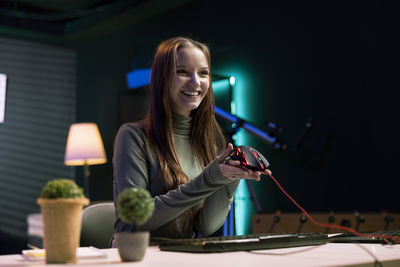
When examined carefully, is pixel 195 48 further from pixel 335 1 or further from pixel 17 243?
pixel 335 1

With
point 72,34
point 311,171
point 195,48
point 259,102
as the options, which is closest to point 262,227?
point 311,171

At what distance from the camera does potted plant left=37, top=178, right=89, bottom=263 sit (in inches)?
30.5

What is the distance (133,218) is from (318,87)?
271 cm

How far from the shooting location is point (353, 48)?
315 centimetres

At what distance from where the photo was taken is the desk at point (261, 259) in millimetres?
777

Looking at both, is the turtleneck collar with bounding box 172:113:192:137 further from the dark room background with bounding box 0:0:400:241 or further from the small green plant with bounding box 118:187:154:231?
the dark room background with bounding box 0:0:400:241

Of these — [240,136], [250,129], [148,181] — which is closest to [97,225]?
[148,181]

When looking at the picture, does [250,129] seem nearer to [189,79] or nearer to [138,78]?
[138,78]

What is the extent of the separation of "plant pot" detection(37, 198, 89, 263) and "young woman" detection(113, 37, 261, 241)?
53 cm

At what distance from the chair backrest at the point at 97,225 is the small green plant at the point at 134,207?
0.77 metres

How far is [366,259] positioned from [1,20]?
5000mm

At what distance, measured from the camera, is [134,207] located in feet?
2.62

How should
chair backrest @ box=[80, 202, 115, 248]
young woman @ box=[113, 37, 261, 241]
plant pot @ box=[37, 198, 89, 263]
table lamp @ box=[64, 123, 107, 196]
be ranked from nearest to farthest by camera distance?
plant pot @ box=[37, 198, 89, 263] → young woman @ box=[113, 37, 261, 241] → chair backrest @ box=[80, 202, 115, 248] → table lamp @ box=[64, 123, 107, 196]

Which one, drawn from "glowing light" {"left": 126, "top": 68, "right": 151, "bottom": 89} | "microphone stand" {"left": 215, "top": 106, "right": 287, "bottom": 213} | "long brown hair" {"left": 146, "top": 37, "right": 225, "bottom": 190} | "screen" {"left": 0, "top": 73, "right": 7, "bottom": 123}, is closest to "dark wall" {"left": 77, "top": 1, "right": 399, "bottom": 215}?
"microphone stand" {"left": 215, "top": 106, "right": 287, "bottom": 213}
